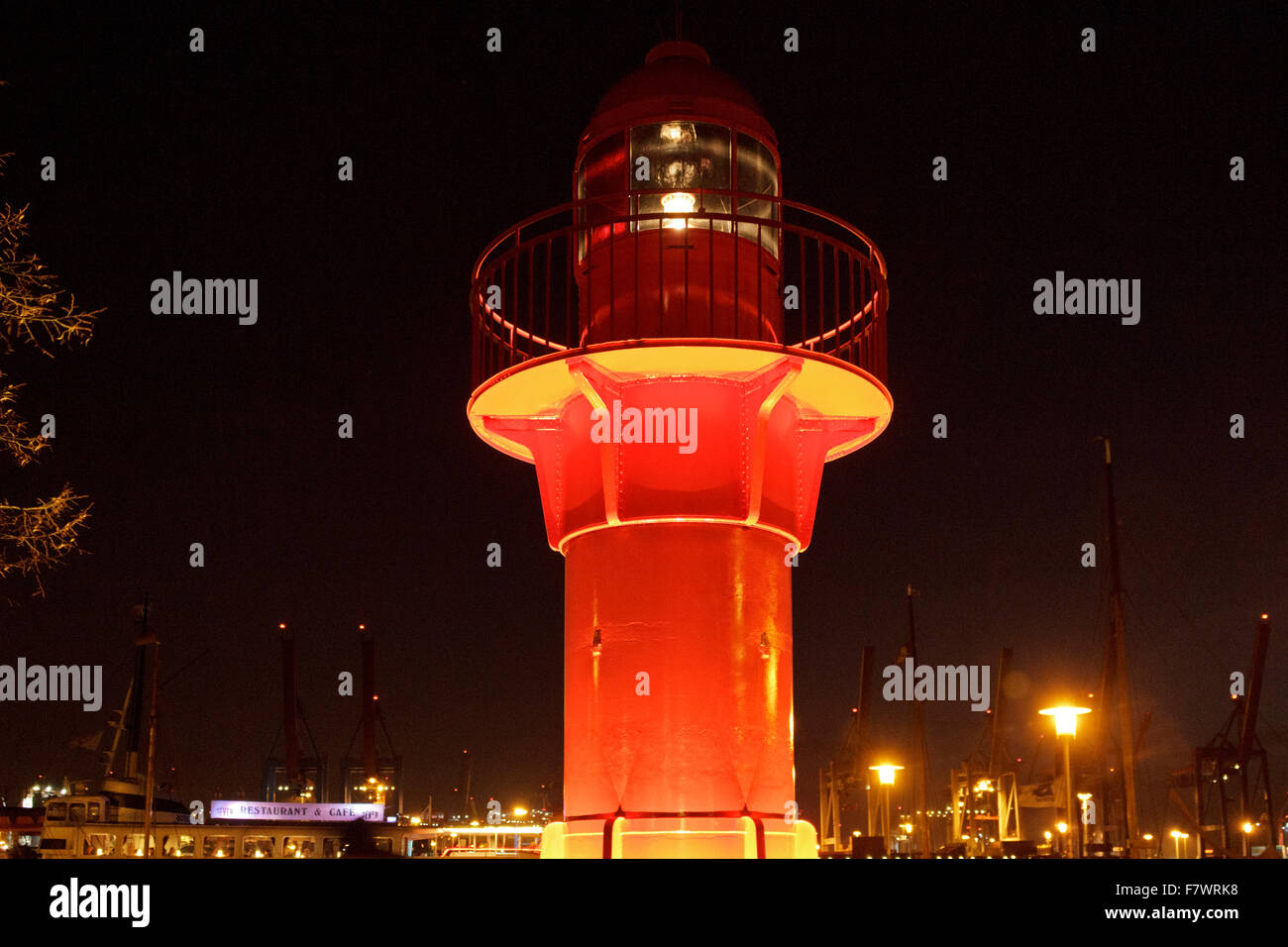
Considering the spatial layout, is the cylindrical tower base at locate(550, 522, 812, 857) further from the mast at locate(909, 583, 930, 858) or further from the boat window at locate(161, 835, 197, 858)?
the boat window at locate(161, 835, 197, 858)

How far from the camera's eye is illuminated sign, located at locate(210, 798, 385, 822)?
76250 mm

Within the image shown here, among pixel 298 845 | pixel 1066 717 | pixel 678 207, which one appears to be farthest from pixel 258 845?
pixel 678 207

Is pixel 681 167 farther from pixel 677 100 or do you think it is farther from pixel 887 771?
pixel 887 771

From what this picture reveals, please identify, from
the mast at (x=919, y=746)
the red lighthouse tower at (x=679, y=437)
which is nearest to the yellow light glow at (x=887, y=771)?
the mast at (x=919, y=746)

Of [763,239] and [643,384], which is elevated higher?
[763,239]

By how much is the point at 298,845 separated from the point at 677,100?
67.6 metres

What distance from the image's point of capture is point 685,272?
14.4m

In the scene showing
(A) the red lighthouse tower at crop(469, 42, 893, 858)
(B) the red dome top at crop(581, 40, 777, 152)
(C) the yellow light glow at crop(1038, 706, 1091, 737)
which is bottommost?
(C) the yellow light glow at crop(1038, 706, 1091, 737)

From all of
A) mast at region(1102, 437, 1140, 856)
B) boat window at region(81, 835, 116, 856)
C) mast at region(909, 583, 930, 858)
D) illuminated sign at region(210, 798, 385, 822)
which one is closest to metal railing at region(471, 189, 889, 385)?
mast at region(1102, 437, 1140, 856)

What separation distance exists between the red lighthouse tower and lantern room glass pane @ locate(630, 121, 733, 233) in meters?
0.03
